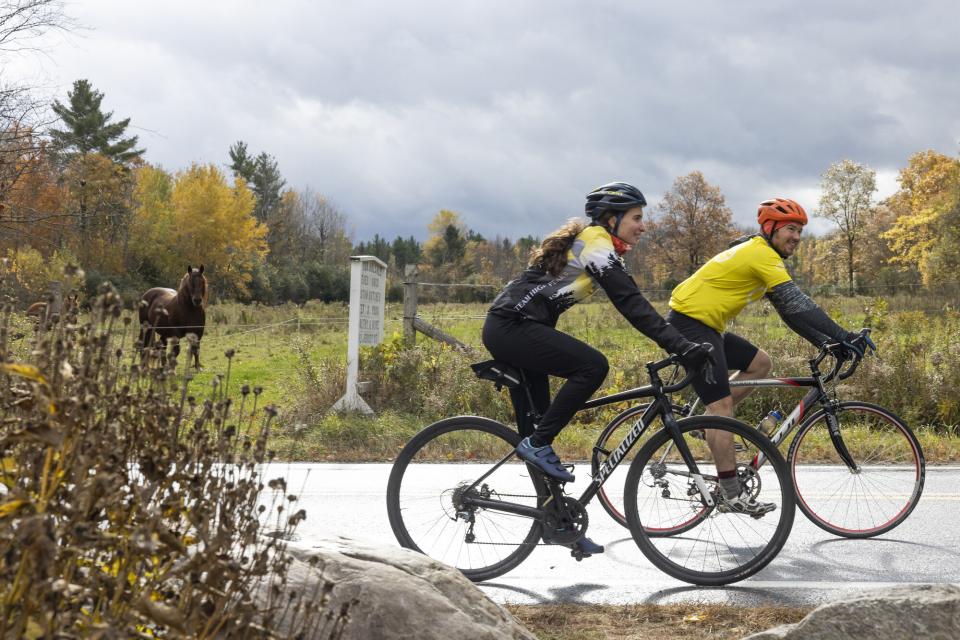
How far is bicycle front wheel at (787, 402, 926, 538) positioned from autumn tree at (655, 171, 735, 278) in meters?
75.3

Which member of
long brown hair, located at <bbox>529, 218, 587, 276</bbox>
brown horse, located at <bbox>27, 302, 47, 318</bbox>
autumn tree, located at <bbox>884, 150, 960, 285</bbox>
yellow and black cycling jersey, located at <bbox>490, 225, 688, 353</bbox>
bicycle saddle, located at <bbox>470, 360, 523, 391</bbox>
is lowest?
bicycle saddle, located at <bbox>470, 360, 523, 391</bbox>

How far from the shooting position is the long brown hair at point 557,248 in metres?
5.25

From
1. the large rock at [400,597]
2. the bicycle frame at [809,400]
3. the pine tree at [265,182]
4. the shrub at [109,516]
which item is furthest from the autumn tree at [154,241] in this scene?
the shrub at [109,516]

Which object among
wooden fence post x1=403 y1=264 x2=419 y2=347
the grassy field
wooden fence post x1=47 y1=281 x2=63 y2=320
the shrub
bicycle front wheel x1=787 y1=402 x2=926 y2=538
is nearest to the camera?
the shrub

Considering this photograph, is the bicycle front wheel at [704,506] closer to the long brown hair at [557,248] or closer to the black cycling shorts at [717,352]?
the black cycling shorts at [717,352]

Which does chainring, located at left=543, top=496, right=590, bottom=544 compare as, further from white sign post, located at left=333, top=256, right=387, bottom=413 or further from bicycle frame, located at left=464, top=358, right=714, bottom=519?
white sign post, located at left=333, top=256, right=387, bottom=413

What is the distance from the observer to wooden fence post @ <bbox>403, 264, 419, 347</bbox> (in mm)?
14422

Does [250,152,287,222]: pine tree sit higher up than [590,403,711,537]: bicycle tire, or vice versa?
[250,152,287,222]: pine tree

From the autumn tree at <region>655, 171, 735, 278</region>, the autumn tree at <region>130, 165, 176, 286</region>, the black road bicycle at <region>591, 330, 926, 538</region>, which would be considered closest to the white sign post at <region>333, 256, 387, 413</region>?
the black road bicycle at <region>591, 330, 926, 538</region>

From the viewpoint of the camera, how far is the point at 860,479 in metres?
6.91

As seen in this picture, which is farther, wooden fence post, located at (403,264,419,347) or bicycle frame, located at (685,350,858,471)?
wooden fence post, located at (403,264,419,347)

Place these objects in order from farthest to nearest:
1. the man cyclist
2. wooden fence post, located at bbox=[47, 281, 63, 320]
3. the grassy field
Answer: the grassy field, the man cyclist, wooden fence post, located at bbox=[47, 281, 63, 320]

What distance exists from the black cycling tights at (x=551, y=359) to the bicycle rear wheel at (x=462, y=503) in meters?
0.27

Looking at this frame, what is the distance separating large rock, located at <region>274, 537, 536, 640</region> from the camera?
127 inches
